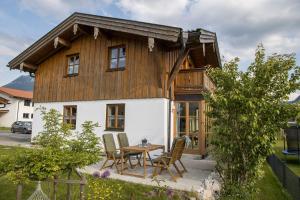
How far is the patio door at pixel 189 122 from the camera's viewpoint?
10648mm

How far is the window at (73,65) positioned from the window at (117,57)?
2.32m

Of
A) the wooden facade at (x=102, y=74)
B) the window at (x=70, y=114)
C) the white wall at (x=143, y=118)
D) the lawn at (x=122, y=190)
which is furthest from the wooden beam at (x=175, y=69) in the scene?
the window at (x=70, y=114)

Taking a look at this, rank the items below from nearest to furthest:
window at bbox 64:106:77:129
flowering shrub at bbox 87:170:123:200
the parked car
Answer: flowering shrub at bbox 87:170:123:200 < window at bbox 64:106:77:129 < the parked car

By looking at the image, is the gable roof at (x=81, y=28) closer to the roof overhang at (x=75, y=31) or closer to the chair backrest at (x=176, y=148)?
the roof overhang at (x=75, y=31)

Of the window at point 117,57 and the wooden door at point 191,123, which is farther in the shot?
the window at point 117,57

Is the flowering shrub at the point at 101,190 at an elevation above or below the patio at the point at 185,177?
above

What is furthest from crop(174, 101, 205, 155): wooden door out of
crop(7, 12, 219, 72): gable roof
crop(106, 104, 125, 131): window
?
crop(7, 12, 219, 72): gable roof

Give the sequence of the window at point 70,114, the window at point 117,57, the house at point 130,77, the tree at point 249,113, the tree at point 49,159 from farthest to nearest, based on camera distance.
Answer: the window at point 70,114 < the window at point 117,57 < the house at point 130,77 < the tree at point 249,113 < the tree at point 49,159

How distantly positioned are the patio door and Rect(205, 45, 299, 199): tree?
16.6 feet

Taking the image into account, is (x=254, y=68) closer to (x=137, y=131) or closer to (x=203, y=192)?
(x=203, y=192)

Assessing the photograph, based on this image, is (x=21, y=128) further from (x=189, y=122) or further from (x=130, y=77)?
(x=189, y=122)

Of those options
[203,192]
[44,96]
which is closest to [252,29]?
[203,192]

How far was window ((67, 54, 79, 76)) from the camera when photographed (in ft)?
43.9

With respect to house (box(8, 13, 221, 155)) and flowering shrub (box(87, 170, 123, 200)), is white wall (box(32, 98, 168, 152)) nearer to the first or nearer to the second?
house (box(8, 13, 221, 155))
